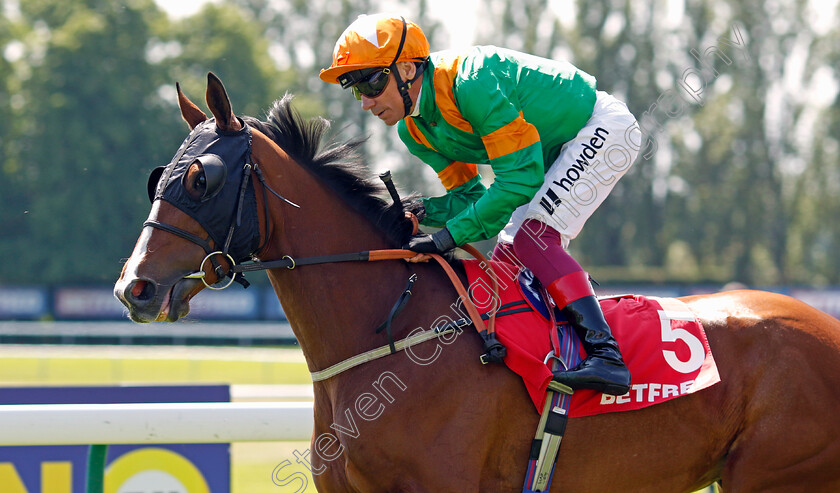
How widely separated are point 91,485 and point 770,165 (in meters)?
38.8

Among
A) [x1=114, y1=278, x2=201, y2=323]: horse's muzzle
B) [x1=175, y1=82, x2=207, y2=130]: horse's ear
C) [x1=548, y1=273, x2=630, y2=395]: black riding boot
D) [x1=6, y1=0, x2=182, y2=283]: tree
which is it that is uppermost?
[x1=6, y1=0, x2=182, y2=283]: tree

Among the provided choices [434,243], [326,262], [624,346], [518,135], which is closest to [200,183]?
[326,262]

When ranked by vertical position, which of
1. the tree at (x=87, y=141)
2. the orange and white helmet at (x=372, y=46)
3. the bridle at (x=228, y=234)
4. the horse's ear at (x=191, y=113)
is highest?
the tree at (x=87, y=141)

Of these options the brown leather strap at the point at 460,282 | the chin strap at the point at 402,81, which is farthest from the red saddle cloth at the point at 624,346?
the chin strap at the point at 402,81

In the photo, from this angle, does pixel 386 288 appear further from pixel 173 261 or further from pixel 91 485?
pixel 91 485

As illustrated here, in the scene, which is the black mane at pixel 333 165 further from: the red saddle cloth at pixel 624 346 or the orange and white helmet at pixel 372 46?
the red saddle cloth at pixel 624 346

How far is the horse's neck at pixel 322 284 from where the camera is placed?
10.0 ft

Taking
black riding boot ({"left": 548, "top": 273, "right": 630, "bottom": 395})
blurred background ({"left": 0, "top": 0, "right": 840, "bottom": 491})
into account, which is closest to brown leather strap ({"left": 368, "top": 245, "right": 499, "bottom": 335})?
black riding boot ({"left": 548, "top": 273, "right": 630, "bottom": 395})

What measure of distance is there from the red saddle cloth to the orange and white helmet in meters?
0.83

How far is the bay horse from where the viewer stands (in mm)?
2854

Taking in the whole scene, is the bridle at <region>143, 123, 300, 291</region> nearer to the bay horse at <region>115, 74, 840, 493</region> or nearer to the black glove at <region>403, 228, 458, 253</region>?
the bay horse at <region>115, 74, 840, 493</region>

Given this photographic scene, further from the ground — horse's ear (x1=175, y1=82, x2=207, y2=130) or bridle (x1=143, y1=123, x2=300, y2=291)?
horse's ear (x1=175, y1=82, x2=207, y2=130)

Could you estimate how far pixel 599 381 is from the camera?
3.01 meters

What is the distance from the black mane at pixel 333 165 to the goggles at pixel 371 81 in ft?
0.66
